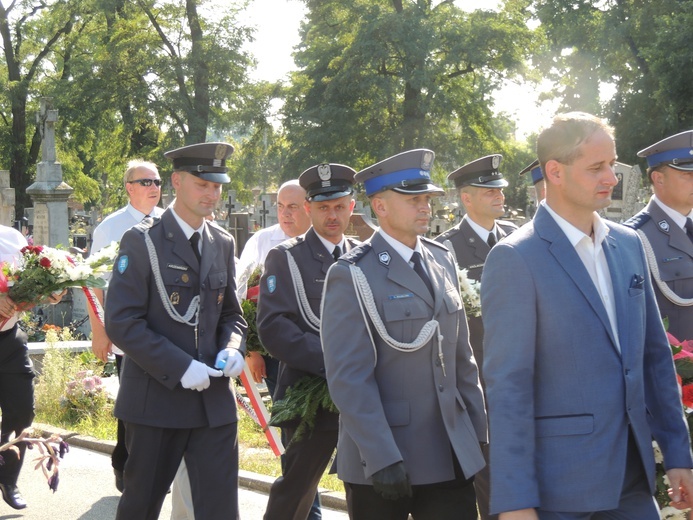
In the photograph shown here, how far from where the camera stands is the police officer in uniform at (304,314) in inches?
211

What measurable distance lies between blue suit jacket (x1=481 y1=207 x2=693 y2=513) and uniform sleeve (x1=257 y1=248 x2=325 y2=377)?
6.66 ft

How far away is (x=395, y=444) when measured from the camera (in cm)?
400

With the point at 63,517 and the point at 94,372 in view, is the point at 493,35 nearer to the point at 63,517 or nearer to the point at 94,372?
the point at 94,372

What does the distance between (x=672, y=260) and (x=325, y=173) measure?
1.89 metres

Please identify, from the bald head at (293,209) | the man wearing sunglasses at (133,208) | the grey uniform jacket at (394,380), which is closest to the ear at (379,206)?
the grey uniform jacket at (394,380)

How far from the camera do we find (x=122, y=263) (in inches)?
203

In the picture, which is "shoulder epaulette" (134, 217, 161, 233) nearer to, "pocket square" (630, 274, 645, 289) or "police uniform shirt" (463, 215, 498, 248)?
"police uniform shirt" (463, 215, 498, 248)

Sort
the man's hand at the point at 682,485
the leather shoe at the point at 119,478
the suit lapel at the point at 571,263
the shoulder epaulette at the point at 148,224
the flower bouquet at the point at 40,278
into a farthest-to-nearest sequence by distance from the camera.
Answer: the leather shoe at the point at 119,478
the flower bouquet at the point at 40,278
the shoulder epaulette at the point at 148,224
the man's hand at the point at 682,485
the suit lapel at the point at 571,263

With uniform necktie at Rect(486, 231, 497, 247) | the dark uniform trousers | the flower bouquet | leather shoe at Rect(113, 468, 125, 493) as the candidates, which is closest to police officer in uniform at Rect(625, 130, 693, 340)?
uniform necktie at Rect(486, 231, 497, 247)

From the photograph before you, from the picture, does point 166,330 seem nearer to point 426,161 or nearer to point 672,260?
point 426,161

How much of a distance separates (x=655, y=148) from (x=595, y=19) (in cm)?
3049

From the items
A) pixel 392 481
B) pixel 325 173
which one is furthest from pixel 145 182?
pixel 392 481

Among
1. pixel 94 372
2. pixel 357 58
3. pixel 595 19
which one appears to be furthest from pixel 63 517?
pixel 595 19

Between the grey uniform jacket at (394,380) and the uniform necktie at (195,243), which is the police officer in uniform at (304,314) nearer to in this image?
the uniform necktie at (195,243)
